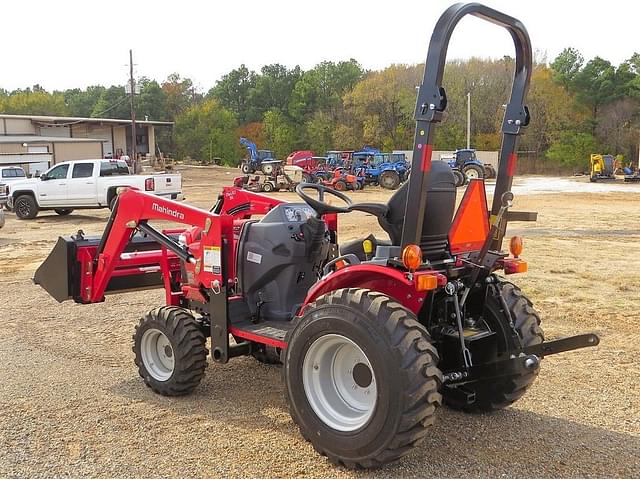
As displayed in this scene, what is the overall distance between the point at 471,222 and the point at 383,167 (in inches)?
1216

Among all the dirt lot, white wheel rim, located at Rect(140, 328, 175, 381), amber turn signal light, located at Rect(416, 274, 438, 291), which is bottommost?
the dirt lot

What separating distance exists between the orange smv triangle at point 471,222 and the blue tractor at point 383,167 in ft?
94.0

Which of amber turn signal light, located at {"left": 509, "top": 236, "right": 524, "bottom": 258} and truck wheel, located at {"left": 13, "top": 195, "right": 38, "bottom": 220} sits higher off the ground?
amber turn signal light, located at {"left": 509, "top": 236, "right": 524, "bottom": 258}

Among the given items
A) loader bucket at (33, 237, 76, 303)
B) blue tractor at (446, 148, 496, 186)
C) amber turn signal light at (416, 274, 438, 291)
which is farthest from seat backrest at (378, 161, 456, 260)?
blue tractor at (446, 148, 496, 186)

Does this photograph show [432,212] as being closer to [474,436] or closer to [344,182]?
[474,436]

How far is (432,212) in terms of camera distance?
13.5ft

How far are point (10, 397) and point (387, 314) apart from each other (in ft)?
11.1

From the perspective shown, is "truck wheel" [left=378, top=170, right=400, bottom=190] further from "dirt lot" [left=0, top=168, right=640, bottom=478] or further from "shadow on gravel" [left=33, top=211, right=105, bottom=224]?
"dirt lot" [left=0, top=168, right=640, bottom=478]

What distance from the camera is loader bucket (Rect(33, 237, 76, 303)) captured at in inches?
234

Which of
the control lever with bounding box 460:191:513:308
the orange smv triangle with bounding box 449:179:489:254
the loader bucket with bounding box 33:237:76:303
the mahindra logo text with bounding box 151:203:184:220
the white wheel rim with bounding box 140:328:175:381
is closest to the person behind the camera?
the control lever with bounding box 460:191:513:308

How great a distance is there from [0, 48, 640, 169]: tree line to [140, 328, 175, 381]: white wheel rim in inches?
1087

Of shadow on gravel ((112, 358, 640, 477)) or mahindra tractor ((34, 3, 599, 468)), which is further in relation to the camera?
shadow on gravel ((112, 358, 640, 477))

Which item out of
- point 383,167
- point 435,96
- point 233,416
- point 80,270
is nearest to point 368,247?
point 435,96

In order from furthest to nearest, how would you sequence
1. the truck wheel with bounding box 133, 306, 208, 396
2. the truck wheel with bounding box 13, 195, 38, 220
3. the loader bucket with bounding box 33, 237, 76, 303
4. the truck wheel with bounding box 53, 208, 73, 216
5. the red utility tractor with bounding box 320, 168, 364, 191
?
1. the red utility tractor with bounding box 320, 168, 364, 191
2. the truck wheel with bounding box 53, 208, 73, 216
3. the truck wheel with bounding box 13, 195, 38, 220
4. the loader bucket with bounding box 33, 237, 76, 303
5. the truck wheel with bounding box 133, 306, 208, 396
